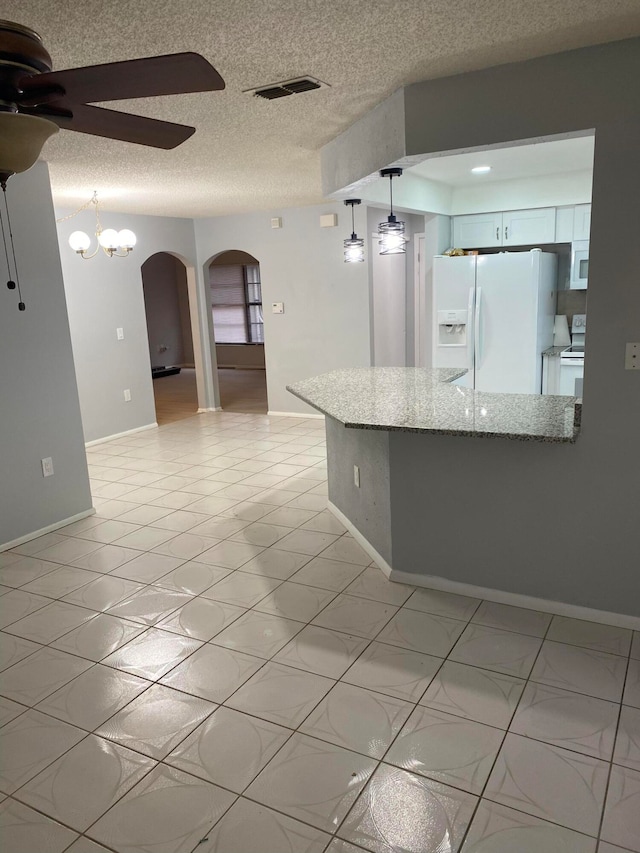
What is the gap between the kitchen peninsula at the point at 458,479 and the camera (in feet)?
9.07

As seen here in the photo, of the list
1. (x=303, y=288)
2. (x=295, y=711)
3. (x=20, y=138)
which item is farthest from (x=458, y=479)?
(x=303, y=288)

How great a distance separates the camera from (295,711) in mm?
2252

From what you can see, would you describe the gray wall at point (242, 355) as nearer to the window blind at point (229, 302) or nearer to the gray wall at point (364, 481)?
the window blind at point (229, 302)

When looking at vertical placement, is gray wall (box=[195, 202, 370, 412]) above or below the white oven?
above

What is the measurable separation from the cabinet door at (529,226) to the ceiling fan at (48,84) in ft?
14.6

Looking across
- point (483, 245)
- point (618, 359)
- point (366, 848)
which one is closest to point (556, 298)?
point (483, 245)

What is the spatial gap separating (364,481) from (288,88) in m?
2.01

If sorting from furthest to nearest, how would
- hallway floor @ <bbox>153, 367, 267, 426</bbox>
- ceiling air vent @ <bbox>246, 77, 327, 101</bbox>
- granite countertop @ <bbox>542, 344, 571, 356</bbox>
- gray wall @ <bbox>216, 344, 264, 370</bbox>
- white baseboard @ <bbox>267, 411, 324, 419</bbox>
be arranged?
gray wall @ <bbox>216, 344, 264, 370</bbox> < hallway floor @ <bbox>153, 367, 267, 426</bbox> < white baseboard @ <bbox>267, 411, 324, 419</bbox> < granite countertop @ <bbox>542, 344, 571, 356</bbox> < ceiling air vent @ <bbox>246, 77, 327, 101</bbox>

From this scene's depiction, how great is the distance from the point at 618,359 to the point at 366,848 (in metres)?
1.95

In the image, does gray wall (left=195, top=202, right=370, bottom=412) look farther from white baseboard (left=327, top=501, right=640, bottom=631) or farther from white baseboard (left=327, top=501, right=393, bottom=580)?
white baseboard (left=327, top=501, right=640, bottom=631)

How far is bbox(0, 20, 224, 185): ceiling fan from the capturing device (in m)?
1.48

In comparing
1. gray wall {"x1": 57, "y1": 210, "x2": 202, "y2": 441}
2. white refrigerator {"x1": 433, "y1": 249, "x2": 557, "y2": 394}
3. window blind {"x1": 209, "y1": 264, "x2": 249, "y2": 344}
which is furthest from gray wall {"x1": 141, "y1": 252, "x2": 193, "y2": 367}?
white refrigerator {"x1": 433, "y1": 249, "x2": 557, "y2": 394}

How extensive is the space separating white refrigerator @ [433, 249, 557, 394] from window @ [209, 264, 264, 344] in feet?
21.6

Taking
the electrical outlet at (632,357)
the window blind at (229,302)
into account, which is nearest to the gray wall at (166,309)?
the window blind at (229,302)
